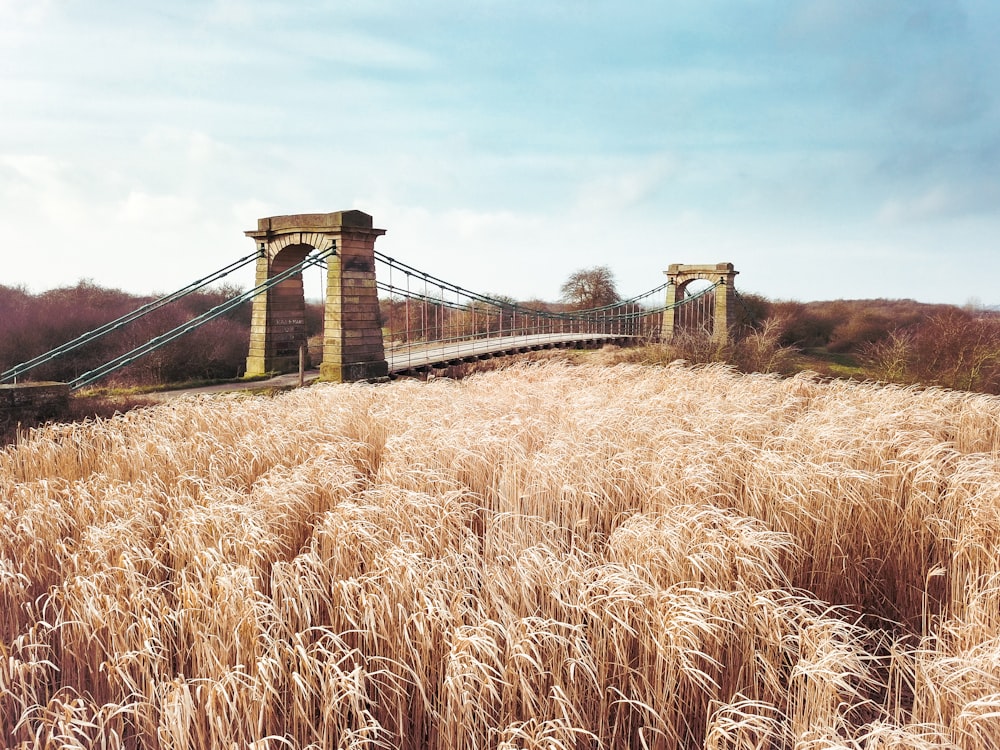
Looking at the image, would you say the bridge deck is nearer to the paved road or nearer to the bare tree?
the paved road

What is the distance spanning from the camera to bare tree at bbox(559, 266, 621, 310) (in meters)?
28.7

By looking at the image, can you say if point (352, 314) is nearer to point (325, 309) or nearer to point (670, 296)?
point (325, 309)

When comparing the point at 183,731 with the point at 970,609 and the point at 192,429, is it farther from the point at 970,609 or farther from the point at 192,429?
the point at 192,429

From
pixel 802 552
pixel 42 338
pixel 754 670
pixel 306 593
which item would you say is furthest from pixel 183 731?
pixel 42 338

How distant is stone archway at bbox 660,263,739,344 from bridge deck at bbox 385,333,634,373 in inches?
124

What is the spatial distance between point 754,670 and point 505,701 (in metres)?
1.15

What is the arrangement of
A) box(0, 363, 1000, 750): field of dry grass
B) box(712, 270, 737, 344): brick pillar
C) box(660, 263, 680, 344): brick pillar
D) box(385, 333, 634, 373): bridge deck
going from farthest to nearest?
box(660, 263, 680, 344): brick pillar → box(712, 270, 737, 344): brick pillar → box(385, 333, 634, 373): bridge deck → box(0, 363, 1000, 750): field of dry grass

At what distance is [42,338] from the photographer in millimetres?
13805

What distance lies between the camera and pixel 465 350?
15828 millimetres

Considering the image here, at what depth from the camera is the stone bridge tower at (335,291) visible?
1191cm

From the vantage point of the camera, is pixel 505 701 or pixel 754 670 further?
pixel 754 670

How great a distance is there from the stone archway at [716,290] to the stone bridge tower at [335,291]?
1185cm

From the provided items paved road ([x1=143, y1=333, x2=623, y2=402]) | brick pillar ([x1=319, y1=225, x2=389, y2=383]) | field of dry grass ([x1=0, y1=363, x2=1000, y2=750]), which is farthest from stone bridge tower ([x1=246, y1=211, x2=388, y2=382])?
field of dry grass ([x1=0, y1=363, x2=1000, y2=750])

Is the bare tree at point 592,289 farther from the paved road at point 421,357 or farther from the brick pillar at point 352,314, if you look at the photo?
the brick pillar at point 352,314
